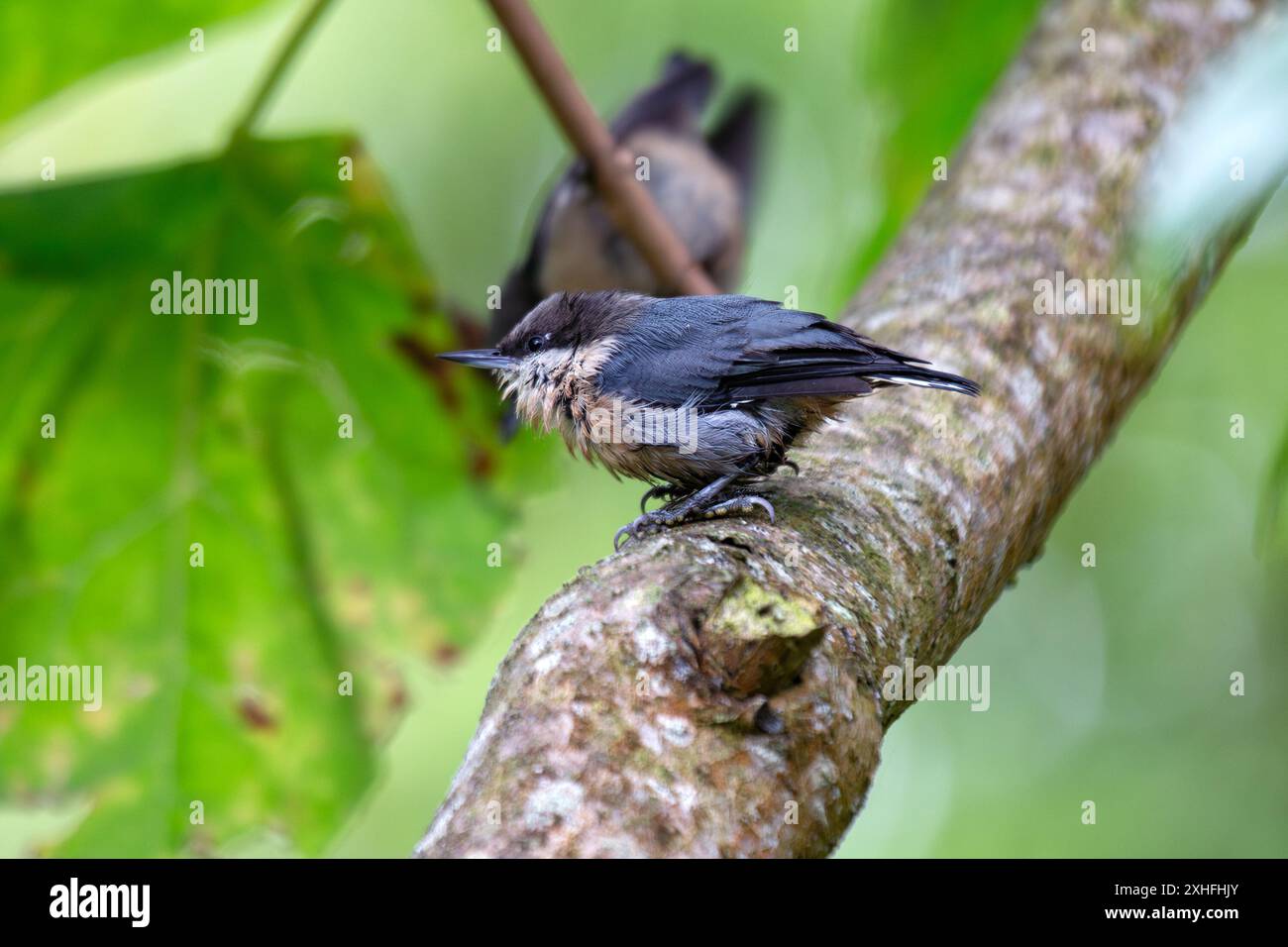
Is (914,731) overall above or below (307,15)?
below

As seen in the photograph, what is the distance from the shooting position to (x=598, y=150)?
3.36 metres

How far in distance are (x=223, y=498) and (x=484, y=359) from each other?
3.37 feet

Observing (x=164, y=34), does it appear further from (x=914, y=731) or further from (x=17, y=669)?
(x=914, y=731)

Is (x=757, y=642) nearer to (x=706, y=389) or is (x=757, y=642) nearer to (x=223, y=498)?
(x=706, y=389)

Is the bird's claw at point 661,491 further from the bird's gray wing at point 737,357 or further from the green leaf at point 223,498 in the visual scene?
the green leaf at point 223,498

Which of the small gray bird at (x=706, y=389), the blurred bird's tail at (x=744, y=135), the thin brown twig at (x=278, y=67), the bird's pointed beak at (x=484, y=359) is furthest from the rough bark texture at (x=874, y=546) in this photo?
the blurred bird's tail at (x=744, y=135)

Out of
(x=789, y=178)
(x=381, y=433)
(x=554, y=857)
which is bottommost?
(x=554, y=857)

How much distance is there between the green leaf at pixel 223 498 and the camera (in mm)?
3428

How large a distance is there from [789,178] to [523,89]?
1.97 m

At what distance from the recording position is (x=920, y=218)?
336 centimetres

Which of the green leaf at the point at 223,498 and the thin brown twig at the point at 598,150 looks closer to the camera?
the thin brown twig at the point at 598,150

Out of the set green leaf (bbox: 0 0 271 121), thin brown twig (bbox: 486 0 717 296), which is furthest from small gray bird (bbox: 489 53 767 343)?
green leaf (bbox: 0 0 271 121)

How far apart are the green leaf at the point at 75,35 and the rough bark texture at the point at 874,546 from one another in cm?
225
